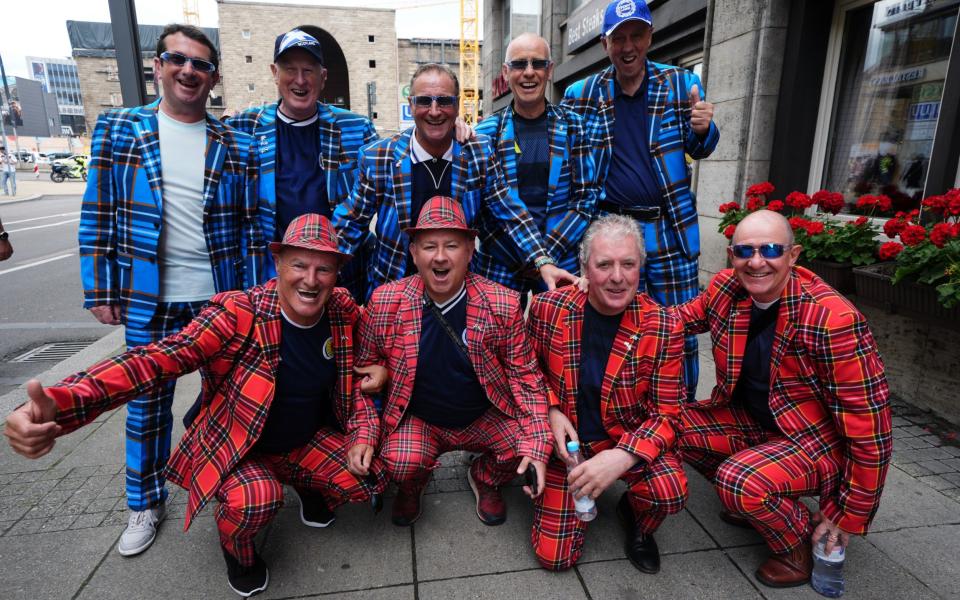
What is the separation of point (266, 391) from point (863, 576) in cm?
279

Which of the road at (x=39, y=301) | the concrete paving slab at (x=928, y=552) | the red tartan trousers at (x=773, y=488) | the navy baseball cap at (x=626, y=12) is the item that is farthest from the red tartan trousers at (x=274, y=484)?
the road at (x=39, y=301)

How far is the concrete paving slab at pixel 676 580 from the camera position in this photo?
2.27 meters

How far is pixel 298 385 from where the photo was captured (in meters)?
2.53

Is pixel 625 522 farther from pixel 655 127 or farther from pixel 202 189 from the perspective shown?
pixel 202 189

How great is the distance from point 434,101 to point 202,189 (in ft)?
4.13

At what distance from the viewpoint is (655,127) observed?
10.2ft

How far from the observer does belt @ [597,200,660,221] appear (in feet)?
10.4

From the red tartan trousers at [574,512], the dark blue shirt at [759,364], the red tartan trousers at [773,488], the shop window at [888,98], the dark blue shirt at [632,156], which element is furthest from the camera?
the shop window at [888,98]

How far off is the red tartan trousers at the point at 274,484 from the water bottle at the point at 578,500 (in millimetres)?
919

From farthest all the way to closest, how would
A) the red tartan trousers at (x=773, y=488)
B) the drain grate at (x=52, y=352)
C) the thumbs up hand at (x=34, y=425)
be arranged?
the drain grate at (x=52, y=352)
the red tartan trousers at (x=773, y=488)
the thumbs up hand at (x=34, y=425)

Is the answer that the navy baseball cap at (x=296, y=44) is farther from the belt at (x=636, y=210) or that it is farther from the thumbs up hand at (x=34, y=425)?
the thumbs up hand at (x=34, y=425)

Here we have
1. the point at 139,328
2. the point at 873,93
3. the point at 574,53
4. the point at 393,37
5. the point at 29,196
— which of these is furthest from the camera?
the point at 393,37

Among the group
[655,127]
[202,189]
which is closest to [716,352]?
[655,127]

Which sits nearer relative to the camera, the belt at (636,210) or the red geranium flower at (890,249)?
the belt at (636,210)
